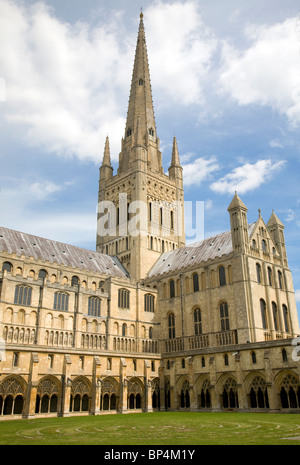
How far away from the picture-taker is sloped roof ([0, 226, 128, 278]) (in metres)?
54.2

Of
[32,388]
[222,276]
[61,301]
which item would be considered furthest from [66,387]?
[222,276]

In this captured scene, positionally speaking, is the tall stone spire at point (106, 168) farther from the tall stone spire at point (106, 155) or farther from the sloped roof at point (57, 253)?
the sloped roof at point (57, 253)

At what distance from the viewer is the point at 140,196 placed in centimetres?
7012

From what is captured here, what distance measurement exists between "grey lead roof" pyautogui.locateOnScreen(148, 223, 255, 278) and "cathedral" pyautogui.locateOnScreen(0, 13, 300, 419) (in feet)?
0.86

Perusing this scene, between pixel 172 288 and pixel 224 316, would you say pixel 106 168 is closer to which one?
pixel 172 288

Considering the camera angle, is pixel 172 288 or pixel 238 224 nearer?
pixel 238 224

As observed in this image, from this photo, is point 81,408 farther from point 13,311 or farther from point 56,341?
point 13,311

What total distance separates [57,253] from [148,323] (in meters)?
17.4

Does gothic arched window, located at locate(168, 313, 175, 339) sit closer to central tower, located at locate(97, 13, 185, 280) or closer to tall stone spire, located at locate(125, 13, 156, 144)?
central tower, located at locate(97, 13, 185, 280)

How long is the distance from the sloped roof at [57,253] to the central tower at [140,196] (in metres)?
3.76

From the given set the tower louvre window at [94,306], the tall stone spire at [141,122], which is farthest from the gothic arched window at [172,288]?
the tall stone spire at [141,122]

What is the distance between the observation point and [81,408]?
4344cm
